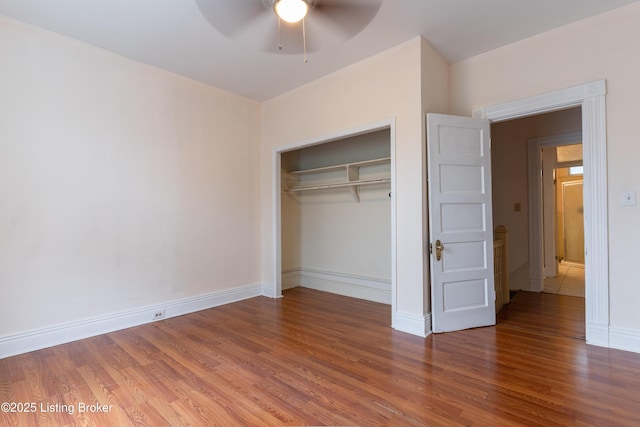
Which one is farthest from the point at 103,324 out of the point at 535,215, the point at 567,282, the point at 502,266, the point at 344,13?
the point at 567,282

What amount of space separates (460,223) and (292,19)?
2373mm

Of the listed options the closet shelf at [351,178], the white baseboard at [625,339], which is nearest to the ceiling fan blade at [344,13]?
the closet shelf at [351,178]

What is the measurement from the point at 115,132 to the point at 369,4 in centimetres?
278

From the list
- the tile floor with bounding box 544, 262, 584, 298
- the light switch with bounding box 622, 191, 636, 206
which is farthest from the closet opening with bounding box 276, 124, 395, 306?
the tile floor with bounding box 544, 262, 584, 298

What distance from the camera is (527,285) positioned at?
4.66 m

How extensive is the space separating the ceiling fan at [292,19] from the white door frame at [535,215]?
3.62 meters

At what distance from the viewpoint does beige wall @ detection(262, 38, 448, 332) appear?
3006mm

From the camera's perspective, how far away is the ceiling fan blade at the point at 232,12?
6.64 feet

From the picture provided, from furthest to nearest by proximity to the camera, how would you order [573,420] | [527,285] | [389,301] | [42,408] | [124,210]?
[527,285], [389,301], [124,210], [42,408], [573,420]

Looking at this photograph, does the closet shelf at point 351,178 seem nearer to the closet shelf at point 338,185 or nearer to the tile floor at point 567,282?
the closet shelf at point 338,185

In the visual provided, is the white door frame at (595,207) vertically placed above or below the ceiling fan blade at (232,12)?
below

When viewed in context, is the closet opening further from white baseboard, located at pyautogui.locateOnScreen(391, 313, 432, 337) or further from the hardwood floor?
the hardwood floor

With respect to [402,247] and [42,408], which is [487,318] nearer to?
[402,247]

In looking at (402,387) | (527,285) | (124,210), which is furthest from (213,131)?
(527,285)
